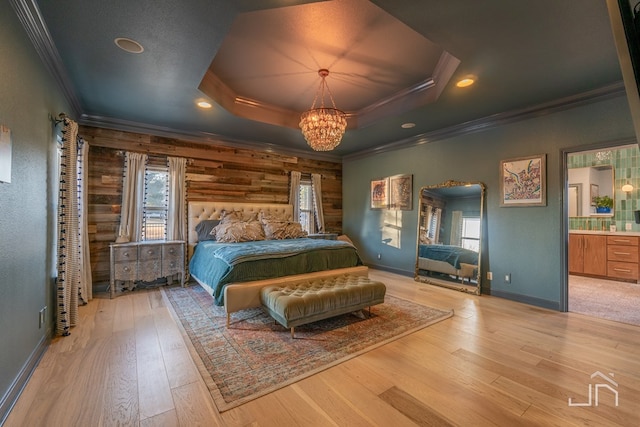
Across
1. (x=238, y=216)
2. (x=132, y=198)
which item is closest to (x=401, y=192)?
(x=238, y=216)

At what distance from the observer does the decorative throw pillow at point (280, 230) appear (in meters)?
4.72

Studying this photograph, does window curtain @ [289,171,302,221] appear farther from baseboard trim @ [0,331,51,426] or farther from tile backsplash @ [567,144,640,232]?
tile backsplash @ [567,144,640,232]

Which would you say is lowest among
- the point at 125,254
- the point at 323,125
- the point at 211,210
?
the point at 125,254

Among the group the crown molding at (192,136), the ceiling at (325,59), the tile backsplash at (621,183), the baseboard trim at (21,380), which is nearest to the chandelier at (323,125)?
the ceiling at (325,59)

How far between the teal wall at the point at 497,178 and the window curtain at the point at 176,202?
4.04 m

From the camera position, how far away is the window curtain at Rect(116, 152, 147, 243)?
425 cm

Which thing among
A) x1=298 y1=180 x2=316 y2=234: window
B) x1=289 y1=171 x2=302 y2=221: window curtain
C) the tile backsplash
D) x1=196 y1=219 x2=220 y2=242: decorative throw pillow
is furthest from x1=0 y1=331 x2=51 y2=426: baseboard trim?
the tile backsplash

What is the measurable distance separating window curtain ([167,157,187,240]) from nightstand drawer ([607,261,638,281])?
7.91 meters

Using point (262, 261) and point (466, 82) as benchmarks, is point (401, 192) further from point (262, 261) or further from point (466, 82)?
point (262, 261)

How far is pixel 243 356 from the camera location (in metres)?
2.37

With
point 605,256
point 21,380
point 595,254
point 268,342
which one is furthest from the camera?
point 595,254

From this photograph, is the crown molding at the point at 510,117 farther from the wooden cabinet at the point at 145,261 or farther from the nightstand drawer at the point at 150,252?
the nightstand drawer at the point at 150,252

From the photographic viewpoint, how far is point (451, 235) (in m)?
4.71

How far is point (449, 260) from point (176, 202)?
479 centimetres
